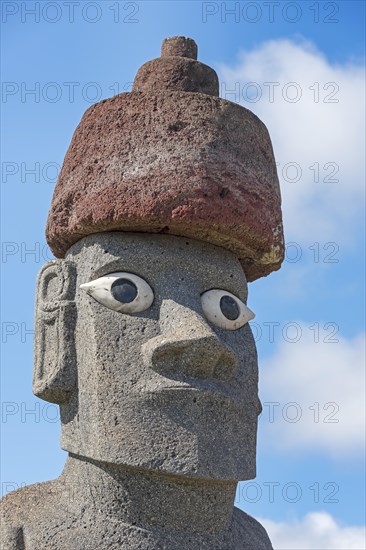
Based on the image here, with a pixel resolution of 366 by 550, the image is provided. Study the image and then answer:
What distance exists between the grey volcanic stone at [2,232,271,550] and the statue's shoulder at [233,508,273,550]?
0.06 feet

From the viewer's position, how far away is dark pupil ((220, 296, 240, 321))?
5.11 meters

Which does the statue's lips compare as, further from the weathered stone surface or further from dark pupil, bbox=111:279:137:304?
the weathered stone surface

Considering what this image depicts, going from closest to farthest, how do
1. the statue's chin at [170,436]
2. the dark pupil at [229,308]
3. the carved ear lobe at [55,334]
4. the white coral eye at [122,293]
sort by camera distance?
the statue's chin at [170,436] < the white coral eye at [122,293] < the carved ear lobe at [55,334] < the dark pupil at [229,308]

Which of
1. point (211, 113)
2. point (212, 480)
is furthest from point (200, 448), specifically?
point (211, 113)

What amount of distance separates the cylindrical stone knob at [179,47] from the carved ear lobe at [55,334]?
1591 millimetres

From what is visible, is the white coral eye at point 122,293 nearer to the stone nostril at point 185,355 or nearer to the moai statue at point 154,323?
the moai statue at point 154,323

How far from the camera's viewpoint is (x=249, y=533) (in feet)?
17.4

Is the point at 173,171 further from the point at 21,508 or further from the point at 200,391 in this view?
the point at 21,508

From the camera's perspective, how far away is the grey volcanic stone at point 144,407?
182 inches

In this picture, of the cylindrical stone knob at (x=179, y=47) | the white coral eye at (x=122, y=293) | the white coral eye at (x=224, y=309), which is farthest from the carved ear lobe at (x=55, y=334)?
the cylindrical stone knob at (x=179, y=47)

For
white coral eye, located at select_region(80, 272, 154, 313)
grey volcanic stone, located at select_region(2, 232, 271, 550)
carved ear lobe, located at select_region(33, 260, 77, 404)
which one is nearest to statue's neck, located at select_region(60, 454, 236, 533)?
grey volcanic stone, located at select_region(2, 232, 271, 550)

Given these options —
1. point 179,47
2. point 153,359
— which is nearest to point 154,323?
point 153,359

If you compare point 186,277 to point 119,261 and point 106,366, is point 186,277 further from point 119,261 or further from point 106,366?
point 106,366

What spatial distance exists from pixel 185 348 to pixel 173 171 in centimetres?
102
